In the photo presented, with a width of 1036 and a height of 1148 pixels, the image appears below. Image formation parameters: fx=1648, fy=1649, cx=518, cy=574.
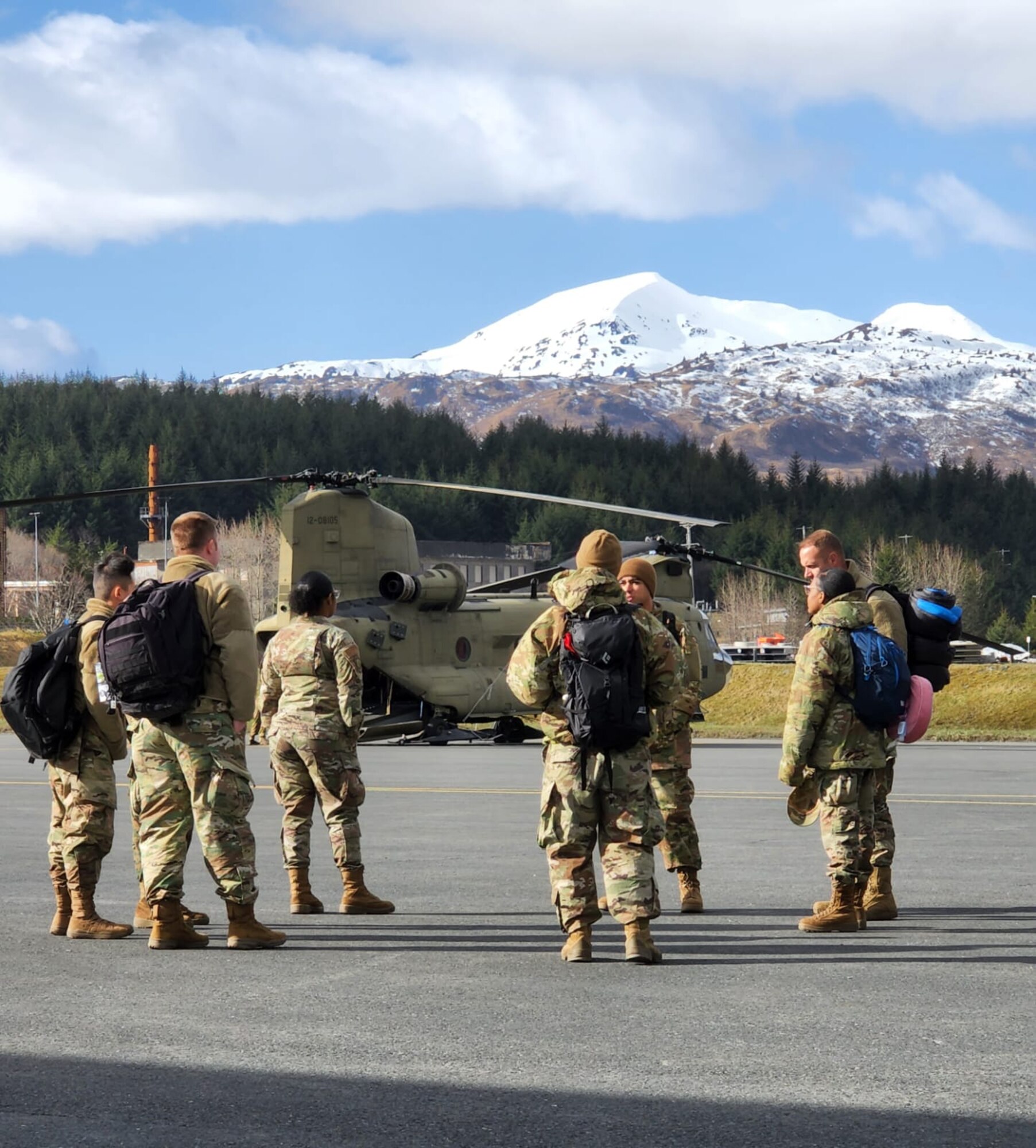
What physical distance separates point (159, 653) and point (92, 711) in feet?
3.22

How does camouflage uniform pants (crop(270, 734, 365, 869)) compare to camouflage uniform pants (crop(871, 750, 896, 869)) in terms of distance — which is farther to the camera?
camouflage uniform pants (crop(270, 734, 365, 869))

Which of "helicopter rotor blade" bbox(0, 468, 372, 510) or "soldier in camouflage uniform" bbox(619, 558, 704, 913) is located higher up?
"helicopter rotor blade" bbox(0, 468, 372, 510)

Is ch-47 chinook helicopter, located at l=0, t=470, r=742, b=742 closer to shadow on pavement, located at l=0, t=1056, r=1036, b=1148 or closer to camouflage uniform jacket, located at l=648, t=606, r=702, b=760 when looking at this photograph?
camouflage uniform jacket, located at l=648, t=606, r=702, b=760

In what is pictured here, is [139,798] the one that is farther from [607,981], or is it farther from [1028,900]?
[1028,900]

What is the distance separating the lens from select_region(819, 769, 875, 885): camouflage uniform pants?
858 cm

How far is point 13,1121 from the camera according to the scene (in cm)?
485

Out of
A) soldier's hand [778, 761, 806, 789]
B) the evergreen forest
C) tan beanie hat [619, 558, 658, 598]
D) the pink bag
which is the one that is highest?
the evergreen forest

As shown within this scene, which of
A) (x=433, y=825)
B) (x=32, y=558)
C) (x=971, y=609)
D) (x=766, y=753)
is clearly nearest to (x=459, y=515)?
(x=32, y=558)

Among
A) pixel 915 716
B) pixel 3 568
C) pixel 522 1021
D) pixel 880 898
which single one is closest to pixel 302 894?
pixel 880 898

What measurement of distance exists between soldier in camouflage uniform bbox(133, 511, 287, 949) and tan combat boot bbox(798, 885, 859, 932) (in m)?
2.72

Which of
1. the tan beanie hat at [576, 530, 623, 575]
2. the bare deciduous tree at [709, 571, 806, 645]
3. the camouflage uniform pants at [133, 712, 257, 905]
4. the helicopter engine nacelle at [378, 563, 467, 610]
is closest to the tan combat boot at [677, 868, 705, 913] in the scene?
the tan beanie hat at [576, 530, 623, 575]

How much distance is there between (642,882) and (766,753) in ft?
62.8

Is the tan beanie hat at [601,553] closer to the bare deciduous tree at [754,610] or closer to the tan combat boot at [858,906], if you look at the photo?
the tan combat boot at [858,906]

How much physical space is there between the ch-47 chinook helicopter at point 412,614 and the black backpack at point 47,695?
1626cm
